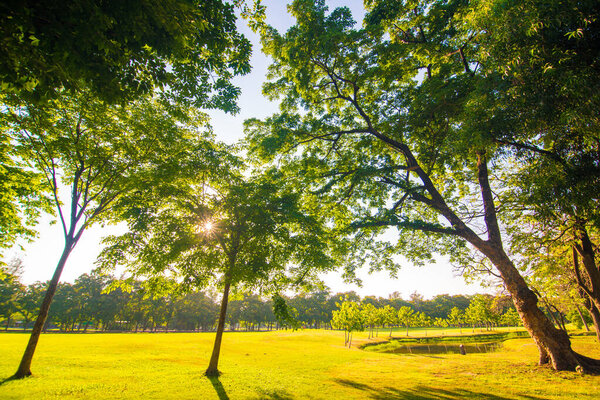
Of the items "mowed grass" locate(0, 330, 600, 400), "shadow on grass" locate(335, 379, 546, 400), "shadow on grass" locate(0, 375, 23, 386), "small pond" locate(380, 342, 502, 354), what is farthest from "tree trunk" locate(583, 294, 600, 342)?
"shadow on grass" locate(0, 375, 23, 386)

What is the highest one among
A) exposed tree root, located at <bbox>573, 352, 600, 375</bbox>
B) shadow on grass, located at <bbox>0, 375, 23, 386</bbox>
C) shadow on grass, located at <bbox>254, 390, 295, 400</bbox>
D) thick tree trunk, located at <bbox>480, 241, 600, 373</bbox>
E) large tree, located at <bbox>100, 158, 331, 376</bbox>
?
large tree, located at <bbox>100, 158, 331, 376</bbox>

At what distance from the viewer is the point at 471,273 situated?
16.9 metres

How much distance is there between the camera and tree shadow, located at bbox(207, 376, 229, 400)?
33.3 feet

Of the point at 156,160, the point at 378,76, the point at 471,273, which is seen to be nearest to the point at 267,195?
the point at 156,160

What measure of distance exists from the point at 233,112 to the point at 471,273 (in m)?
18.5

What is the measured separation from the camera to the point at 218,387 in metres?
11.4

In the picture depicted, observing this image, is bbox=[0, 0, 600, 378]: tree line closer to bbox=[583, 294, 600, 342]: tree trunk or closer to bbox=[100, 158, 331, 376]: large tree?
bbox=[100, 158, 331, 376]: large tree

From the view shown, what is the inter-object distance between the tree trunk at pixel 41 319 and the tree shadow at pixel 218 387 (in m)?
8.19

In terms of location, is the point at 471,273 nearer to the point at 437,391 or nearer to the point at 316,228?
the point at 437,391

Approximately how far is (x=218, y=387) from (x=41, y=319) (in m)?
9.48

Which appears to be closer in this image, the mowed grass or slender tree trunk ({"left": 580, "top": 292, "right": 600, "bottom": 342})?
the mowed grass

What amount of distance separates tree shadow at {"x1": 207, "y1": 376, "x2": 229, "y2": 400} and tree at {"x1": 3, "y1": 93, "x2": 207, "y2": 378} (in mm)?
8534

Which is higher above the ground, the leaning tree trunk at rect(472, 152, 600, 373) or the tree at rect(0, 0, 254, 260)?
the tree at rect(0, 0, 254, 260)

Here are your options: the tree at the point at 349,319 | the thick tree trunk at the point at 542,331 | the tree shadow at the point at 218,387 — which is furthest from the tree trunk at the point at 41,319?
the tree at the point at 349,319
